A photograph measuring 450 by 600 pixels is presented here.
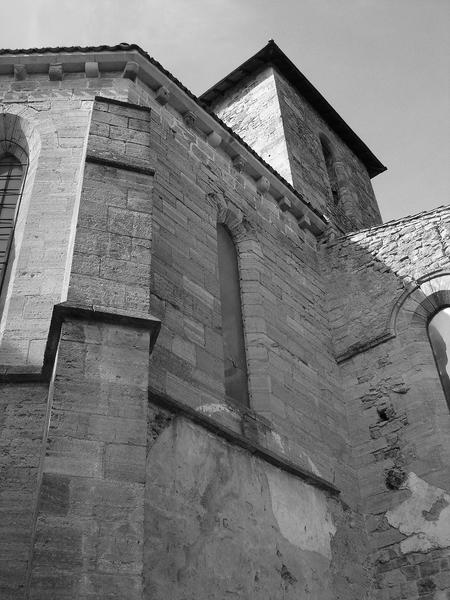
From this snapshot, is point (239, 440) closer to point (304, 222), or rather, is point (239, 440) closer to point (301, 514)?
point (301, 514)

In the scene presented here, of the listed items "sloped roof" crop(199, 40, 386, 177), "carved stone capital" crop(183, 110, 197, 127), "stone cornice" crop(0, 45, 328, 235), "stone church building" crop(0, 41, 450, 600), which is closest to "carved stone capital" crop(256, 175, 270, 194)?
"stone church building" crop(0, 41, 450, 600)

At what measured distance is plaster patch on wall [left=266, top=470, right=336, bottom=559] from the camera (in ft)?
20.1

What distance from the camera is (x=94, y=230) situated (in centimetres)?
548

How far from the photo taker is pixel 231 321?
7637 millimetres

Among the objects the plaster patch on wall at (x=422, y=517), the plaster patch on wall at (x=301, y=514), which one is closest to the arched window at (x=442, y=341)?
the plaster patch on wall at (x=422, y=517)

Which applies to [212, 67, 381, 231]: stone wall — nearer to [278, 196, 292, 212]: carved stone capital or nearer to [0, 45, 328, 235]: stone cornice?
[278, 196, 292, 212]: carved stone capital

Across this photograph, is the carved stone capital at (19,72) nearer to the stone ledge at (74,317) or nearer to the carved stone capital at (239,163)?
the carved stone capital at (239,163)

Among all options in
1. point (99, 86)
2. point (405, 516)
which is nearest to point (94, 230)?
point (99, 86)

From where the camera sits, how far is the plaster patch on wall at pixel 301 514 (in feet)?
20.1

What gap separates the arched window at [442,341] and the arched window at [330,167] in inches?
233

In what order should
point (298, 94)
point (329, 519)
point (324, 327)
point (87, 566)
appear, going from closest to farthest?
point (87, 566) → point (329, 519) → point (324, 327) → point (298, 94)

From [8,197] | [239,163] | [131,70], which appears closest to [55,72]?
[131,70]

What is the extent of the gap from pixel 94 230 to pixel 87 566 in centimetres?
262

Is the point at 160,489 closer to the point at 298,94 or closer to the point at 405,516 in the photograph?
the point at 405,516
